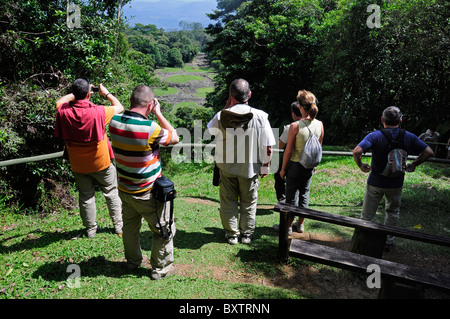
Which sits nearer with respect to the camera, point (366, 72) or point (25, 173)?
Answer: point (25, 173)

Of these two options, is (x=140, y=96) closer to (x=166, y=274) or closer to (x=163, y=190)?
(x=163, y=190)

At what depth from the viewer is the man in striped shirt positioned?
9.88 ft

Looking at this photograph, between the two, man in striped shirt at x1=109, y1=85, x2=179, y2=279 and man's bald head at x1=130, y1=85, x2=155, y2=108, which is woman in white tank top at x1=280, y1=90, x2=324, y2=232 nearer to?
man in striped shirt at x1=109, y1=85, x2=179, y2=279

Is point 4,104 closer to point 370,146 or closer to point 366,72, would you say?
point 370,146

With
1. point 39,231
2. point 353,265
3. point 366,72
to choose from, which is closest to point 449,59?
point 366,72

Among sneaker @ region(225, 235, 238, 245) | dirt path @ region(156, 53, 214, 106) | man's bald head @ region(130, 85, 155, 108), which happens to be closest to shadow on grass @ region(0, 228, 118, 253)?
sneaker @ region(225, 235, 238, 245)

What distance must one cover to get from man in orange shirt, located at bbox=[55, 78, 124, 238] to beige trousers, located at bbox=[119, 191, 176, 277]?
888mm

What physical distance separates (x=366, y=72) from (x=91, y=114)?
14981mm

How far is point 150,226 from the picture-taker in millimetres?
3273

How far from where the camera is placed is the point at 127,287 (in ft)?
10.6

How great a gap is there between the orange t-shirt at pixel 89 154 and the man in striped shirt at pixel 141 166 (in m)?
0.86

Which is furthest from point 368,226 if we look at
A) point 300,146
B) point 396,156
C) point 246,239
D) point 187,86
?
point 187,86

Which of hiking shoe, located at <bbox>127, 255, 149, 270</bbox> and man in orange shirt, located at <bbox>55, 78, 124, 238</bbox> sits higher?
man in orange shirt, located at <bbox>55, 78, 124, 238</bbox>

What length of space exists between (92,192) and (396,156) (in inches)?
154
